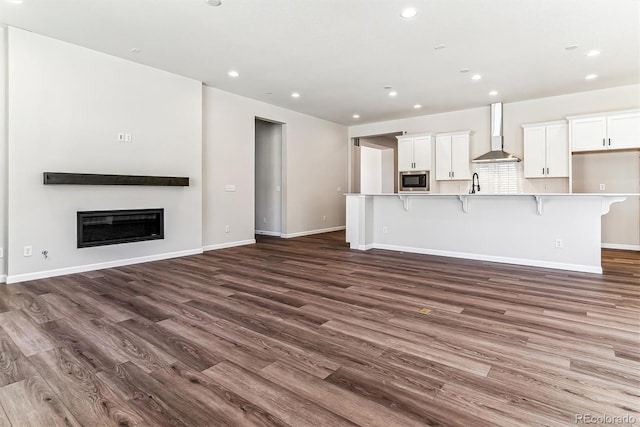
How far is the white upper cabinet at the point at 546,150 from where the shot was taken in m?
6.02

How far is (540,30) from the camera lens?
12.2 feet

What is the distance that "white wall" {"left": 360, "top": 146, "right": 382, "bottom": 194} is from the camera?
1048 centimetres

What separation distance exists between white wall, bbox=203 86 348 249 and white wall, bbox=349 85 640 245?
2152mm

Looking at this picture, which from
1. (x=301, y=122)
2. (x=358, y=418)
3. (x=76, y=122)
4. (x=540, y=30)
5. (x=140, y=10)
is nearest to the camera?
(x=358, y=418)

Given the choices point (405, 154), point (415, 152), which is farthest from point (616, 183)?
point (405, 154)

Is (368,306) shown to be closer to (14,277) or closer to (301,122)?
(14,277)

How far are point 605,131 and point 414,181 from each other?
3.37 metres

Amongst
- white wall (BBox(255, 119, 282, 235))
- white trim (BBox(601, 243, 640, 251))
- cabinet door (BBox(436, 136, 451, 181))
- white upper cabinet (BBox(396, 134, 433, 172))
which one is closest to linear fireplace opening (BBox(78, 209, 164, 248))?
white wall (BBox(255, 119, 282, 235))

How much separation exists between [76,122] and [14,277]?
1982 mm

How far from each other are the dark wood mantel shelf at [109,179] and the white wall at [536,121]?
5.44 metres

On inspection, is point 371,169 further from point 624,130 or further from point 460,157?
point 624,130

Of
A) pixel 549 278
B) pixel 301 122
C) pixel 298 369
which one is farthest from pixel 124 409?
pixel 301 122

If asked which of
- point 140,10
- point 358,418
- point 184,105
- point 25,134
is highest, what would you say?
point 140,10

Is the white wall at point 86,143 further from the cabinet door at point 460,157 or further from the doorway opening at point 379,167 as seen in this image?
the doorway opening at point 379,167
